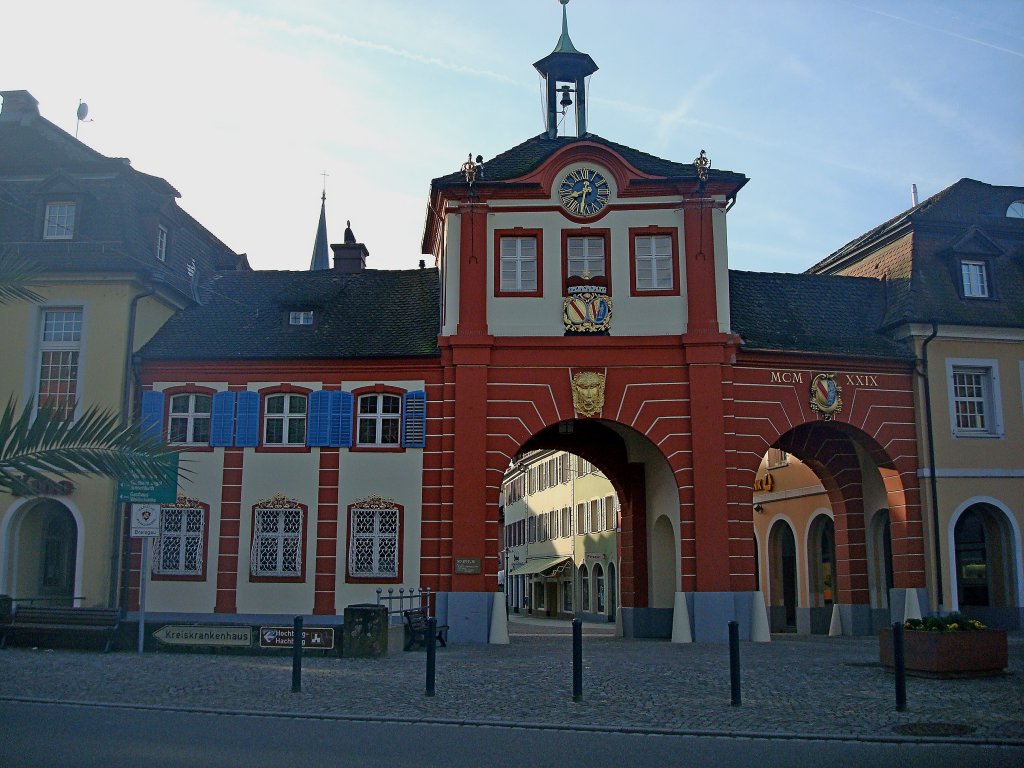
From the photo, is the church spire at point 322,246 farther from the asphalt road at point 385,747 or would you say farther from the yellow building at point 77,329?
the asphalt road at point 385,747

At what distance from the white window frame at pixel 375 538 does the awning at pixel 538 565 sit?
103ft

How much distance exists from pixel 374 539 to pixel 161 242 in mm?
9786

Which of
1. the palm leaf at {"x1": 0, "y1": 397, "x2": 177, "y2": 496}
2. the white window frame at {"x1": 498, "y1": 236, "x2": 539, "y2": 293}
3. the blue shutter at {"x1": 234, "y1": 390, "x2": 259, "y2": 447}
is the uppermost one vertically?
the white window frame at {"x1": 498, "y1": 236, "x2": 539, "y2": 293}

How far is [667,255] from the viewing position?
87.3 ft

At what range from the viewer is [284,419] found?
26.7 meters

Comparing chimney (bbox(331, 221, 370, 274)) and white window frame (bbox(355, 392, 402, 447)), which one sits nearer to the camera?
white window frame (bbox(355, 392, 402, 447))

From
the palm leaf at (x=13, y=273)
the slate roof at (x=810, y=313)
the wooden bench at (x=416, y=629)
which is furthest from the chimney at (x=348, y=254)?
the palm leaf at (x=13, y=273)

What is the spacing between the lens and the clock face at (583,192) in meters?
26.6

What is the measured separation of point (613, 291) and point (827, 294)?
652cm

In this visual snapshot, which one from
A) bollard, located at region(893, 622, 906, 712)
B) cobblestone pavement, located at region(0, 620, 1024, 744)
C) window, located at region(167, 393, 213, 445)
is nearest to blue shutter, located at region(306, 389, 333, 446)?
window, located at region(167, 393, 213, 445)

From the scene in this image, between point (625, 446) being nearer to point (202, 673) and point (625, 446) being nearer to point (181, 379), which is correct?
point (181, 379)

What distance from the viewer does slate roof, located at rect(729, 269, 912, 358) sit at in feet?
88.9

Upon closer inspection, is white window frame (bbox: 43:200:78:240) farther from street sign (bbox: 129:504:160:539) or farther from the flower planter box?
the flower planter box

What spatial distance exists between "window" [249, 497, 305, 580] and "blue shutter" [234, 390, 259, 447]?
154 cm
